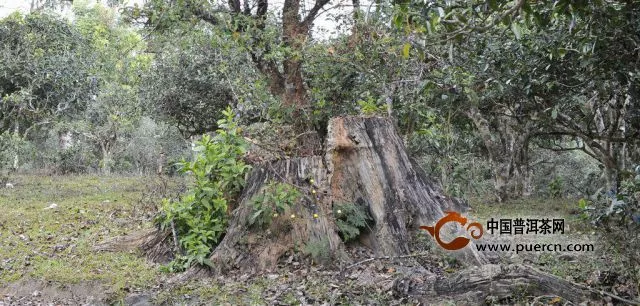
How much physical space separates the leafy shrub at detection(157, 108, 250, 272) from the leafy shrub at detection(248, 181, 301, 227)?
1.32 ft

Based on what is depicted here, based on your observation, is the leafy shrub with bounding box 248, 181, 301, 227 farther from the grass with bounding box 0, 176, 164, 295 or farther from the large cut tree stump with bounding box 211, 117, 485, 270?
the grass with bounding box 0, 176, 164, 295

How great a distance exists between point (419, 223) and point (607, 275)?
74.1 inches

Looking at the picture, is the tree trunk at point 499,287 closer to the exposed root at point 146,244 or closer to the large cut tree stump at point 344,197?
the large cut tree stump at point 344,197

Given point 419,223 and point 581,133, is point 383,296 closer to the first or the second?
point 419,223

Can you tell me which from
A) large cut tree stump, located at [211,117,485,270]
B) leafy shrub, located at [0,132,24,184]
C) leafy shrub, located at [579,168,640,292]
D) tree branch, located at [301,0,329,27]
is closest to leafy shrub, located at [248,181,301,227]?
large cut tree stump, located at [211,117,485,270]

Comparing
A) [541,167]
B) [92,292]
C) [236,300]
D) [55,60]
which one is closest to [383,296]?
[236,300]

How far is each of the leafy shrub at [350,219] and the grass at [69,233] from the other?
190 cm

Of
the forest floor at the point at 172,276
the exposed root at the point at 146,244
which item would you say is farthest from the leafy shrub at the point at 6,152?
the exposed root at the point at 146,244

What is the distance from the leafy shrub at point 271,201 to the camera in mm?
5562

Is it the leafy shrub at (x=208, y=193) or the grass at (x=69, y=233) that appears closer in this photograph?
the grass at (x=69, y=233)

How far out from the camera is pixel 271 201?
5.67 meters

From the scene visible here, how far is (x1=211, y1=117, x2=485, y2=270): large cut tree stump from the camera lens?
5.69m

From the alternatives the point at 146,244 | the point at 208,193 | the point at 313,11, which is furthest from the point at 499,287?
the point at 313,11

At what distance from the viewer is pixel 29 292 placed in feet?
18.0
